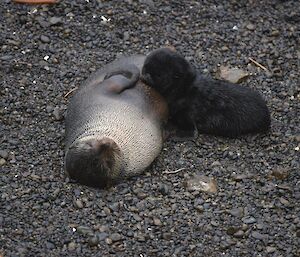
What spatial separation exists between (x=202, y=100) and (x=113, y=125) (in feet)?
2.43

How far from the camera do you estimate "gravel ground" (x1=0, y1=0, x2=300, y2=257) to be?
234 inches

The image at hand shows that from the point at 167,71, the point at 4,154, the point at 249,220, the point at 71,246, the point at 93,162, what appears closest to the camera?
the point at 71,246

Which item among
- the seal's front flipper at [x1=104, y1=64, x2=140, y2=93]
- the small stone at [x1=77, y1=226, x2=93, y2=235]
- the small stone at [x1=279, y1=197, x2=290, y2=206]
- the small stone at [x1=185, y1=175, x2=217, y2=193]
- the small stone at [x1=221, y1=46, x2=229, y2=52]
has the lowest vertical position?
the small stone at [x1=77, y1=226, x2=93, y2=235]

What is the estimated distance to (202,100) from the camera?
6891 mm

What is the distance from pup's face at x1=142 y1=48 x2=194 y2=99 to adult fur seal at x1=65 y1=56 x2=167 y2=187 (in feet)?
0.35

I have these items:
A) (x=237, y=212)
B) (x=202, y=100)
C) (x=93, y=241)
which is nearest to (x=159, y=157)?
(x=202, y=100)

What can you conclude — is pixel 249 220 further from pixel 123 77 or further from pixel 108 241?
pixel 123 77

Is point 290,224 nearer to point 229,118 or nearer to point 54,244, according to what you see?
point 229,118

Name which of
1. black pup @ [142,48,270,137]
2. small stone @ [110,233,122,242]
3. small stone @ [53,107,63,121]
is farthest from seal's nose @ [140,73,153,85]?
small stone @ [110,233,122,242]

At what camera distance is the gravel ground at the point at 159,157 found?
5953 millimetres

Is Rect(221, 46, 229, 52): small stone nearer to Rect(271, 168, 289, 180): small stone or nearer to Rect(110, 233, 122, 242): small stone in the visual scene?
Rect(271, 168, 289, 180): small stone

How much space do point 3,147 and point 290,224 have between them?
6.86 feet

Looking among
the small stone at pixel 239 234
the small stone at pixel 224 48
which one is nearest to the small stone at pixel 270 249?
the small stone at pixel 239 234

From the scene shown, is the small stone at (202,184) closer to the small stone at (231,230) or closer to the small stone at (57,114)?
the small stone at (231,230)
